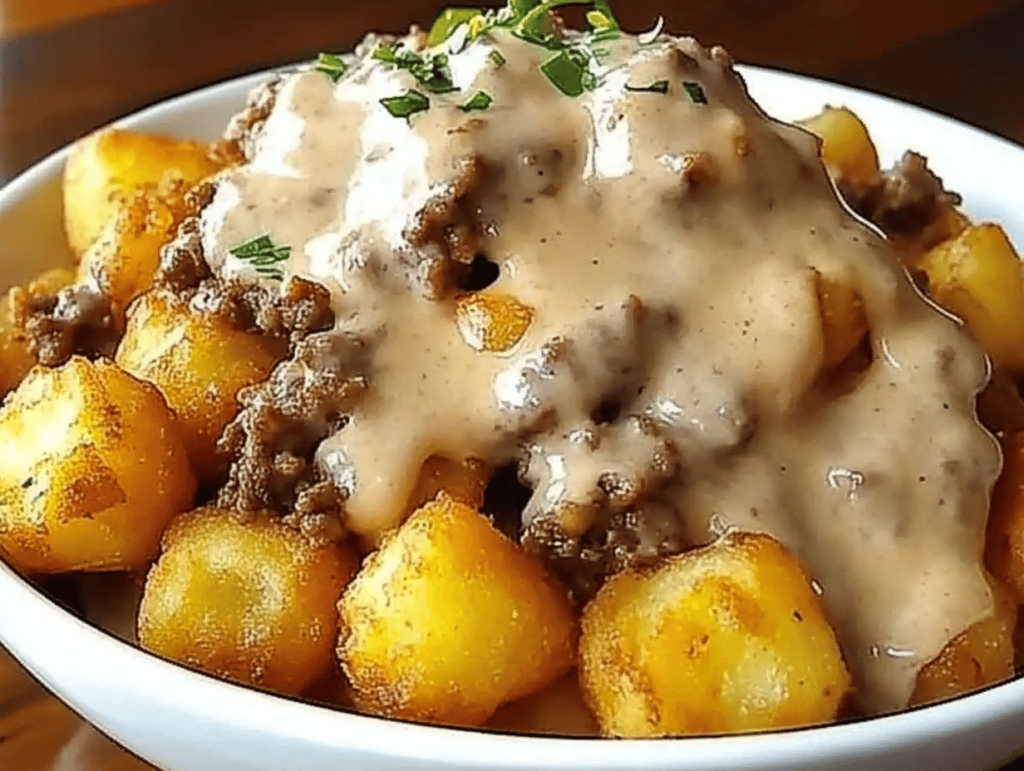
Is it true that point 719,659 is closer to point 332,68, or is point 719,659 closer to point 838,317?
point 838,317

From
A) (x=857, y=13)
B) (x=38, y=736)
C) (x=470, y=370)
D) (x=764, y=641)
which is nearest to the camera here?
(x=764, y=641)

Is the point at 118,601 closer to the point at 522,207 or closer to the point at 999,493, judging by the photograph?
the point at 522,207

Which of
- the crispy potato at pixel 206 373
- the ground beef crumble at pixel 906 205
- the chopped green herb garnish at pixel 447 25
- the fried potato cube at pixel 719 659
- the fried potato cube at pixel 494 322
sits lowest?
the ground beef crumble at pixel 906 205

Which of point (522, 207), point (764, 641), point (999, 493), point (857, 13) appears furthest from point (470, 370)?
point (857, 13)

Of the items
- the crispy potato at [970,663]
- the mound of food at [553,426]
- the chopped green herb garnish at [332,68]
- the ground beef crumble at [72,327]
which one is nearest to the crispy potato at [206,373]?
the mound of food at [553,426]

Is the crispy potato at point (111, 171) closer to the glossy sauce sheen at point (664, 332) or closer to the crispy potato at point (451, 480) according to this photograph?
the glossy sauce sheen at point (664, 332)

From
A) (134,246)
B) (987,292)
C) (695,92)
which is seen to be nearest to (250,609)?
(134,246)

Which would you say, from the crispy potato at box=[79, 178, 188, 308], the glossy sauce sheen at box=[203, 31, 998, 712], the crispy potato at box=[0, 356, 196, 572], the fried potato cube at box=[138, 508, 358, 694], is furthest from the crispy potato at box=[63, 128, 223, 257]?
the fried potato cube at box=[138, 508, 358, 694]
